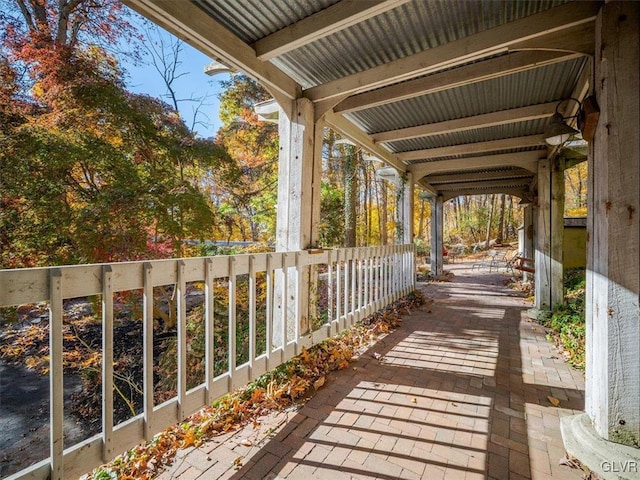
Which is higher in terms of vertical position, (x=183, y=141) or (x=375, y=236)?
(x=183, y=141)

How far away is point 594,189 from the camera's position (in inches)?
76.4

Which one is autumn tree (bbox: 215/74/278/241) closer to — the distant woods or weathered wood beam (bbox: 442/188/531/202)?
the distant woods

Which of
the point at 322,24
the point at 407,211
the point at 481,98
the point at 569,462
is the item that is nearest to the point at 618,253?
the point at 569,462

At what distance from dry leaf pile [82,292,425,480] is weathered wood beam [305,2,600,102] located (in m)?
2.64

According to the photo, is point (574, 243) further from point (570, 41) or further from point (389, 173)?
point (570, 41)

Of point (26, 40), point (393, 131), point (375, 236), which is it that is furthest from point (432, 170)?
point (375, 236)

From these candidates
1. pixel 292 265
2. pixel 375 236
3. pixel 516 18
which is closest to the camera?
pixel 516 18

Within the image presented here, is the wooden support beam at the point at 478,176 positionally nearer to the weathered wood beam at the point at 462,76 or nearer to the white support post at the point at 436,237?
the white support post at the point at 436,237

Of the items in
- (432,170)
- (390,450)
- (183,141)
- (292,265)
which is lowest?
(390,450)

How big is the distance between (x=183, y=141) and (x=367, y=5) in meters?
5.66

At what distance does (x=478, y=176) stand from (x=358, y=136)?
4.68 meters

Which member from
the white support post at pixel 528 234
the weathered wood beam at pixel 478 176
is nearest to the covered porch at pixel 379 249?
the weathered wood beam at pixel 478 176

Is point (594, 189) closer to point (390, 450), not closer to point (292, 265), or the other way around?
point (390, 450)

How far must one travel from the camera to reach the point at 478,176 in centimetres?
770
